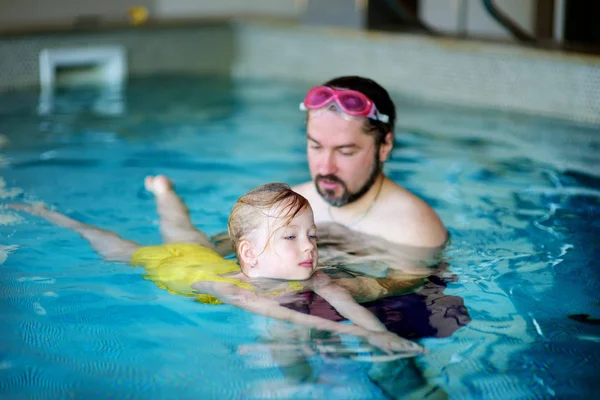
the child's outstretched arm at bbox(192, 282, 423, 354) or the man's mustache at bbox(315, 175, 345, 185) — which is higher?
the man's mustache at bbox(315, 175, 345, 185)

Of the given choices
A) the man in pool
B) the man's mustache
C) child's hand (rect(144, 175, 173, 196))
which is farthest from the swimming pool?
the man's mustache

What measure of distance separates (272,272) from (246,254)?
0.45ft

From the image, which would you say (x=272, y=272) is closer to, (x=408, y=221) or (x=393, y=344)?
(x=393, y=344)

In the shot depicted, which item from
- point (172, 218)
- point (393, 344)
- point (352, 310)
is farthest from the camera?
point (172, 218)

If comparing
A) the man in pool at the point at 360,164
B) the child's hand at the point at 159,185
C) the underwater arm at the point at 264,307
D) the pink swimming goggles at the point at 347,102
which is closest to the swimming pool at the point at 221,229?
the underwater arm at the point at 264,307

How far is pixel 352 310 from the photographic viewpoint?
316 cm

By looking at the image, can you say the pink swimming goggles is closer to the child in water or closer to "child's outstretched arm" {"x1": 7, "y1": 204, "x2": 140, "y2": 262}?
the child in water

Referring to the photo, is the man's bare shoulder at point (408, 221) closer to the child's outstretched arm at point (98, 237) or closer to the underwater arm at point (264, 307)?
the underwater arm at point (264, 307)

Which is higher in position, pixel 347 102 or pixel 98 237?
pixel 347 102

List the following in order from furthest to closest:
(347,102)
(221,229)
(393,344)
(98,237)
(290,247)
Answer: (221,229) → (98,237) → (347,102) → (290,247) → (393,344)

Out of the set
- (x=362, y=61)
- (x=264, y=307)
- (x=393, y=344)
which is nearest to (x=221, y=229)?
(x=264, y=307)

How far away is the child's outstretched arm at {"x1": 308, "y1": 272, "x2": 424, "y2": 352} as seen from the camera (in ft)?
9.80

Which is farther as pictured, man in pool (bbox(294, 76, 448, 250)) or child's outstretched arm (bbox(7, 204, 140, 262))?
child's outstretched arm (bbox(7, 204, 140, 262))

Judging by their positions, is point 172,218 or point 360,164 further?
point 172,218
